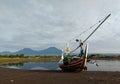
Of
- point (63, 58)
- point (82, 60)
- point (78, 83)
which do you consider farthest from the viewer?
point (63, 58)

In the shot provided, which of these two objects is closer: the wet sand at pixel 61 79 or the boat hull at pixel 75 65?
A: the wet sand at pixel 61 79

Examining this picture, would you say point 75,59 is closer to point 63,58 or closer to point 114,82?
point 63,58

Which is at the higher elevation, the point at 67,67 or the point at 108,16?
the point at 108,16

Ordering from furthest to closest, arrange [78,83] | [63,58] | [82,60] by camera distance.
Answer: [63,58] < [82,60] < [78,83]

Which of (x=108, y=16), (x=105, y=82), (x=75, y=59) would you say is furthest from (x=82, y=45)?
(x=105, y=82)

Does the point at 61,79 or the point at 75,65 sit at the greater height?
the point at 75,65

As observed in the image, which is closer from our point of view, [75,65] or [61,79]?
[61,79]

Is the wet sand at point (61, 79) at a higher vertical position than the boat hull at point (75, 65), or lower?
lower

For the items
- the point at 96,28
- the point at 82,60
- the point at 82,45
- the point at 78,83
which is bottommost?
the point at 78,83

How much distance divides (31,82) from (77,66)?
13836mm

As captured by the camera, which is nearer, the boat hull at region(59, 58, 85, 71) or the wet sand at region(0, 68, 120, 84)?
the wet sand at region(0, 68, 120, 84)

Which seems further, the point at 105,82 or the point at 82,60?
the point at 82,60

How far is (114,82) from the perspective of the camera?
1007 inches

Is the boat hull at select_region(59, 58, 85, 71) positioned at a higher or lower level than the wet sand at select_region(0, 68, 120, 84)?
higher
